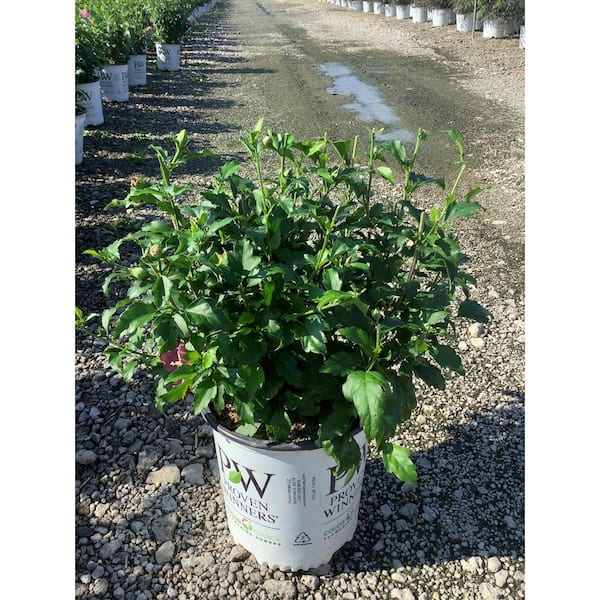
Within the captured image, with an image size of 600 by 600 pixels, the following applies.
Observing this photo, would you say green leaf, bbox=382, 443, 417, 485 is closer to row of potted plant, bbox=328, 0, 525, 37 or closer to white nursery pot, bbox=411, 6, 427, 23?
row of potted plant, bbox=328, 0, 525, 37

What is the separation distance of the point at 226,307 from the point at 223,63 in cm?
1012

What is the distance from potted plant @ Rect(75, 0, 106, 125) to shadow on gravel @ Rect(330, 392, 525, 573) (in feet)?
14.9

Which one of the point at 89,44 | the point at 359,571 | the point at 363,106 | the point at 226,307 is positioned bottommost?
the point at 359,571

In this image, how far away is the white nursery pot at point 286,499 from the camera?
152 cm

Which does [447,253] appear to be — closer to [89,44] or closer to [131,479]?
[131,479]

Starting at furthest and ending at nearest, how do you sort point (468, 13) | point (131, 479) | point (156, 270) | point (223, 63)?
point (468, 13), point (223, 63), point (131, 479), point (156, 270)

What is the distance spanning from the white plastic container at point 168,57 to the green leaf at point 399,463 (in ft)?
31.0

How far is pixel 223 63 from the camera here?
414 inches

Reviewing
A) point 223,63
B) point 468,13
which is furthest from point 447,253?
point 468,13

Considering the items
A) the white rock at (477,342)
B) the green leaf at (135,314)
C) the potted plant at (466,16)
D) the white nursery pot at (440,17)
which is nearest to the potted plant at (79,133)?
the white rock at (477,342)

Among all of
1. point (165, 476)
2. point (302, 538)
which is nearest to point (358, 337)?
point (302, 538)

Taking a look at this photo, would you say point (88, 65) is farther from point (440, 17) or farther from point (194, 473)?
point (440, 17)

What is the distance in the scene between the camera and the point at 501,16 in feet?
37.9

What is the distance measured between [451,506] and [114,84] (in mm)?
6577
